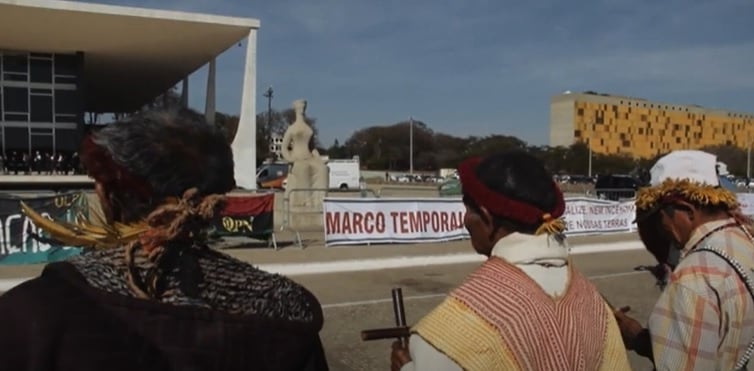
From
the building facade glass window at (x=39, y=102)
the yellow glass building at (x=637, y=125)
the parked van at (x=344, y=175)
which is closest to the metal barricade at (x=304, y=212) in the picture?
the building facade glass window at (x=39, y=102)

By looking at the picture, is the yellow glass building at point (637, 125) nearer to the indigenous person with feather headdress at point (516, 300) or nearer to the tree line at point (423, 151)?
the tree line at point (423, 151)

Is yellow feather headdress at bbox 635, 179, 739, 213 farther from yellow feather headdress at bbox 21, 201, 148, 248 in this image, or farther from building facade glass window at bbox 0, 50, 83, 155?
building facade glass window at bbox 0, 50, 83, 155

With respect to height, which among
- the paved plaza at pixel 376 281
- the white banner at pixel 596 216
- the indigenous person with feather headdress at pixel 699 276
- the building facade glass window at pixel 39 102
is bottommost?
the paved plaza at pixel 376 281

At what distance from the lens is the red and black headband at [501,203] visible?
6.68ft

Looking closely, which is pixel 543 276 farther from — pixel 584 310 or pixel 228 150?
pixel 228 150

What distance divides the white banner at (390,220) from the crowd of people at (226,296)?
13516 mm

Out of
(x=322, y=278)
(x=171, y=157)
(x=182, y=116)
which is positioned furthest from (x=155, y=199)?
(x=322, y=278)

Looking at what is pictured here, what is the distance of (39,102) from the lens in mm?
37594

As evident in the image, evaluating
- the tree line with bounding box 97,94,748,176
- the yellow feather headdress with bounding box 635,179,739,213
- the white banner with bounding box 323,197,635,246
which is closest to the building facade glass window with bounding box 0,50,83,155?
the white banner with bounding box 323,197,635,246

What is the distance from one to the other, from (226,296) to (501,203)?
0.80 m

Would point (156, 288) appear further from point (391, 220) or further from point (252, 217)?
point (391, 220)

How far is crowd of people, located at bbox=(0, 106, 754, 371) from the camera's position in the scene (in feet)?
4.96

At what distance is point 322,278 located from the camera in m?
12.3

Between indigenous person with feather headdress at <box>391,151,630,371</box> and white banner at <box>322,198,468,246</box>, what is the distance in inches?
532
